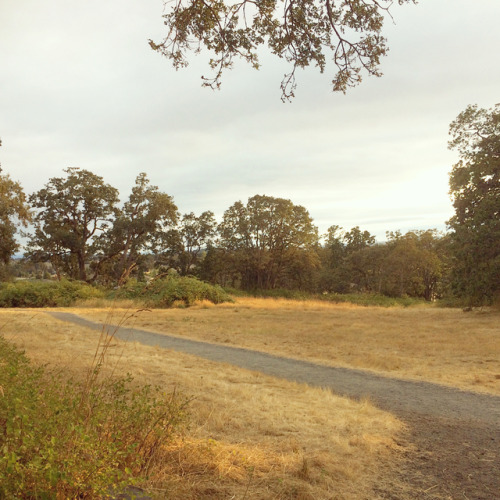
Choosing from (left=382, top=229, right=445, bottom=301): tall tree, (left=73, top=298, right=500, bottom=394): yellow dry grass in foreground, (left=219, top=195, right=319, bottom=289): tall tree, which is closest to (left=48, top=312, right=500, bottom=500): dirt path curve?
(left=73, top=298, right=500, bottom=394): yellow dry grass in foreground

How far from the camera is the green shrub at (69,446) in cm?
197

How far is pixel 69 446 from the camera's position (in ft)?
7.35

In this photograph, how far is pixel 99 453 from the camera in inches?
96.8

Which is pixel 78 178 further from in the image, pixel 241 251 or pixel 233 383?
pixel 233 383

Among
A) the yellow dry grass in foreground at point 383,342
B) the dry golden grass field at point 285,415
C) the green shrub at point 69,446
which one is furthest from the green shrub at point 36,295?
the green shrub at point 69,446

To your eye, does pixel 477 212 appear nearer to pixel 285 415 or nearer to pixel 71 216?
pixel 285 415

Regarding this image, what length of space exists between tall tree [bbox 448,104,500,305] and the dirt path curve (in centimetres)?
1376

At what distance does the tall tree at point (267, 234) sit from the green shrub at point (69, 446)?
139 ft

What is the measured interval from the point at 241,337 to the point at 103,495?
11.1m

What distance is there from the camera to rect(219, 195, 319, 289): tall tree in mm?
46094

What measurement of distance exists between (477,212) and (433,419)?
54.6ft

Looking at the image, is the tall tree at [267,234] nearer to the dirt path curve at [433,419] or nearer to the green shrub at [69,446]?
the dirt path curve at [433,419]

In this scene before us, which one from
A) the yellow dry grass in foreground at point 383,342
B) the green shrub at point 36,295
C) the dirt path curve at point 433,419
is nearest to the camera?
the dirt path curve at point 433,419

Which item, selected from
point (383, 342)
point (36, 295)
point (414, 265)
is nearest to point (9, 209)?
point (36, 295)
